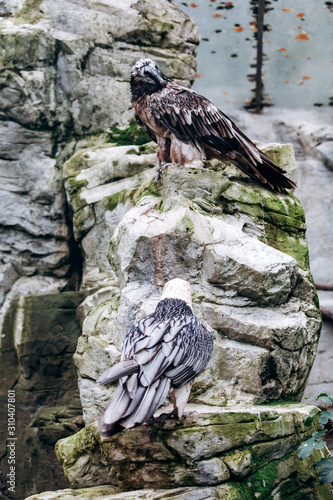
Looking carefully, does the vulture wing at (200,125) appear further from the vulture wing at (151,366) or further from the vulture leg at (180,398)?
the vulture leg at (180,398)

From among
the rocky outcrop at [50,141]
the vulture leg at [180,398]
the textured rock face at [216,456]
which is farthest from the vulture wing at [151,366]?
the rocky outcrop at [50,141]

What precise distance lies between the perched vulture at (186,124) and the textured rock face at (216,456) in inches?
86.6

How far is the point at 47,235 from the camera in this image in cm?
633

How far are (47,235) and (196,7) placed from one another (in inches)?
202

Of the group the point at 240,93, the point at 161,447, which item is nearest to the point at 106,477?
the point at 161,447

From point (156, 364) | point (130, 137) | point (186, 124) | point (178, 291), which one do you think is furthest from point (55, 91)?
point (156, 364)

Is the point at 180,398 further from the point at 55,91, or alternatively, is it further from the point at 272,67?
the point at 272,67

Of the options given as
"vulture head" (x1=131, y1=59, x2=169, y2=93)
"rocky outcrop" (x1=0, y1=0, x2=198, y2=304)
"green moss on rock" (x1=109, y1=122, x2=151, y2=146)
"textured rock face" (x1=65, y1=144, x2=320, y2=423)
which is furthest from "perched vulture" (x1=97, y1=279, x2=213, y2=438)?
"green moss on rock" (x1=109, y1=122, x2=151, y2=146)

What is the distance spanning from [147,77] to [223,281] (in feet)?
6.36

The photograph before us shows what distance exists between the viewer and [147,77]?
181 inches

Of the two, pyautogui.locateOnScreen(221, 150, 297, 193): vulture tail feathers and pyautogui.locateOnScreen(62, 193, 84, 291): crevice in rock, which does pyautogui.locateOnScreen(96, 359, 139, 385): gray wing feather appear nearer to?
pyautogui.locateOnScreen(221, 150, 297, 193): vulture tail feathers

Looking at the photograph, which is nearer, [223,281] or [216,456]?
[216,456]

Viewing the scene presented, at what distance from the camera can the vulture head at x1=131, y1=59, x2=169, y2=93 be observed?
4.60 m

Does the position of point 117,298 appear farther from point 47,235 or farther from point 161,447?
point 47,235
